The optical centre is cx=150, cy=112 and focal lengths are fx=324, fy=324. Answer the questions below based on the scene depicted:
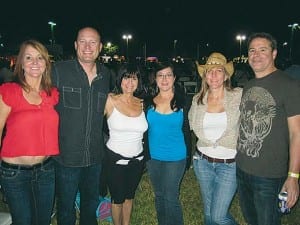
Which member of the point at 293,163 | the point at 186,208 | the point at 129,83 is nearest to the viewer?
the point at 293,163

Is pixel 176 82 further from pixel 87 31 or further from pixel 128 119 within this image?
pixel 87 31

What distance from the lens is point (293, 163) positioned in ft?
10.1

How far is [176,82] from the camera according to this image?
4.67m

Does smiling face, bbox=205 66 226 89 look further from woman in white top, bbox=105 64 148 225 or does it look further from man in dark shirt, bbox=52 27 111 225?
man in dark shirt, bbox=52 27 111 225

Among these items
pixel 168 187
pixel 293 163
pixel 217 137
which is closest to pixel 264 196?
pixel 293 163

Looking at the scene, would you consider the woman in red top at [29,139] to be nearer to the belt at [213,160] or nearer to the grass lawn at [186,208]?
A: the belt at [213,160]

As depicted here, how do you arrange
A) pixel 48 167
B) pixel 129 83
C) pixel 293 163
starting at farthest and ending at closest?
pixel 129 83, pixel 48 167, pixel 293 163

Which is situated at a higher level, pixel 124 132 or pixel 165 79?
Result: pixel 165 79

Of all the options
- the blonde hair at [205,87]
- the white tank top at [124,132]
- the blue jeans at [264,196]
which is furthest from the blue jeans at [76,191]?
the blue jeans at [264,196]

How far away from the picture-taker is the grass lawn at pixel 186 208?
5281 millimetres

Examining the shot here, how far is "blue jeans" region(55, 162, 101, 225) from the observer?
3.94 meters

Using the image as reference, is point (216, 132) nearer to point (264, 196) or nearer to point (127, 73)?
point (264, 196)

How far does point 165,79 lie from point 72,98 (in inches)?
50.8

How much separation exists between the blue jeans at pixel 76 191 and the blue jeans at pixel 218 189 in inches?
54.8
